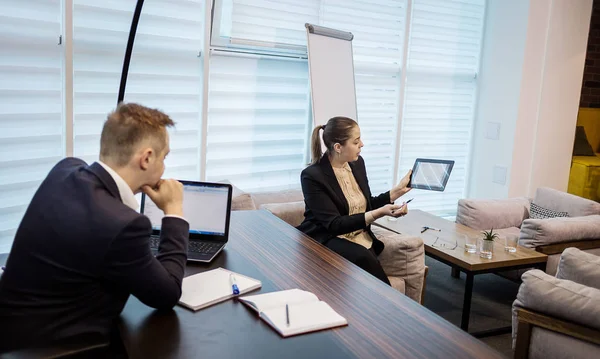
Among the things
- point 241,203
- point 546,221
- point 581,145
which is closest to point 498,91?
point 581,145

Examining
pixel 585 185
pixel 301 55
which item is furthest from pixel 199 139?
pixel 585 185

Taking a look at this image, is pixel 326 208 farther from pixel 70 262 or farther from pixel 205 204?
pixel 70 262

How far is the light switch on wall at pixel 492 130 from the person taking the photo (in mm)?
5918

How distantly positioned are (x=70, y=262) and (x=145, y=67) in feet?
9.81

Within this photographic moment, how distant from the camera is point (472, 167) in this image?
248 inches

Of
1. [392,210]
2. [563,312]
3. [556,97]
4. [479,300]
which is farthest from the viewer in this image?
[556,97]

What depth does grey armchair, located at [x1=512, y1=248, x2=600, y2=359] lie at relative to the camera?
2098 millimetres

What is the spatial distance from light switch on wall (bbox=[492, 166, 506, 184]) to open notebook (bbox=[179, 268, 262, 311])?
15.0 feet

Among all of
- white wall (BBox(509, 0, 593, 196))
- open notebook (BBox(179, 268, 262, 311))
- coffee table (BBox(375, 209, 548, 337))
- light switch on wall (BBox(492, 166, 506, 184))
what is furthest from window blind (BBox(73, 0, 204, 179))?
white wall (BBox(509, 0, 593, 196))

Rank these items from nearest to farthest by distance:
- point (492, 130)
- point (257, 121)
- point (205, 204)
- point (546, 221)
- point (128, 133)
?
point (128, 133)
point (205, 204)
point (546, 221)
point (257, 121)
point (492, 130)

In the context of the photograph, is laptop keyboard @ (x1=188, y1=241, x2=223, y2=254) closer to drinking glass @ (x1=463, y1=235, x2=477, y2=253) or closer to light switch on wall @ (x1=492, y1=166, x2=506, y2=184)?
drinking glass @ (x1=463, y1=235, x2=477, y2=253)

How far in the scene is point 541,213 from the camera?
4453mm

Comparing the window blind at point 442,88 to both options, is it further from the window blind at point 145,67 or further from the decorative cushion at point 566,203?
the window blind at point 145,67

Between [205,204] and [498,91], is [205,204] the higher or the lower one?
the lower one
